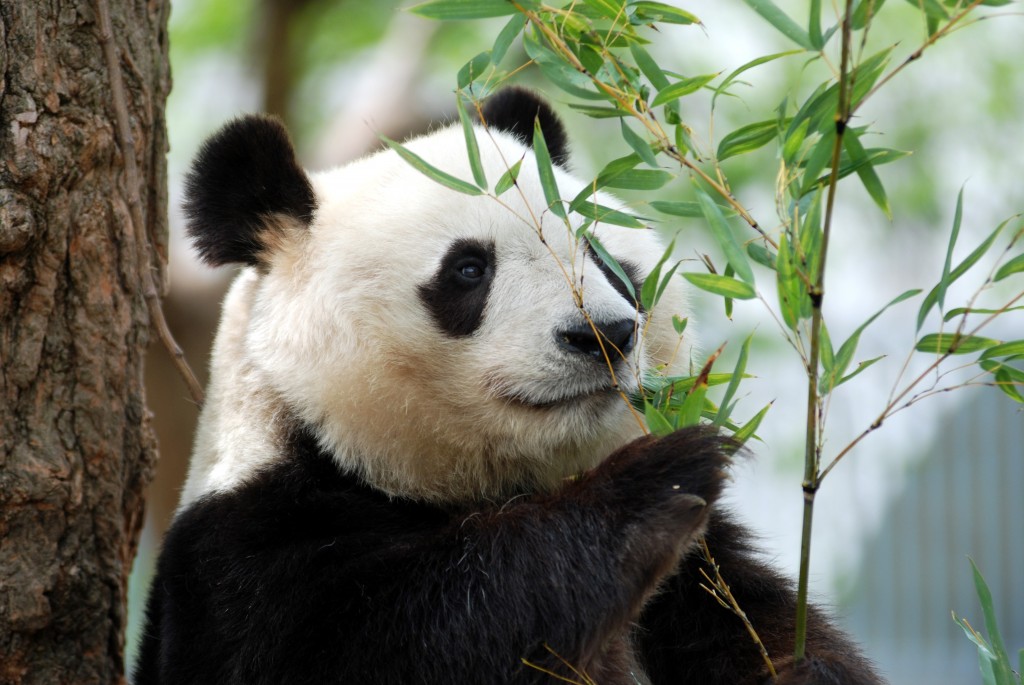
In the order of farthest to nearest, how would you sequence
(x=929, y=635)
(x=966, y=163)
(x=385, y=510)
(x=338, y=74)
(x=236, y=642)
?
(x=929, y=635), (x=966, y=163), (x=338, y=74), (x=385, y=510), (x=236, y=642)

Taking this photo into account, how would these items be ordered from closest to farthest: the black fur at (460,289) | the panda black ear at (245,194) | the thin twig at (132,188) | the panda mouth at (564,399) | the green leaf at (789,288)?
the green leaf at (789,288)
the panda mouth at (564,399)
the black fur at (460,289)
the thin twig at (132,188)
the panda black ear at (245,194)

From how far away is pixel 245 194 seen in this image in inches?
135

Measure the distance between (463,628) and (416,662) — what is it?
15 cm

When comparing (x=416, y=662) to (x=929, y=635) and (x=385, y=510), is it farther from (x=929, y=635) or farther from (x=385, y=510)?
(x=929, y=635)

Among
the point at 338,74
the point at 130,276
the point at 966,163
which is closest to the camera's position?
the point at 130,276

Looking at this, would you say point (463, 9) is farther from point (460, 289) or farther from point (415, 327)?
point (415, 327)

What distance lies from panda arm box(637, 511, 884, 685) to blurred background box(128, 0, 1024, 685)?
15.3 feet

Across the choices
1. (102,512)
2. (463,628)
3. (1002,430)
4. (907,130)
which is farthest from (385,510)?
(1002,430)

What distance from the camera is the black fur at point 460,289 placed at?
3109 millimetres

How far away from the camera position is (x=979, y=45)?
11109mm

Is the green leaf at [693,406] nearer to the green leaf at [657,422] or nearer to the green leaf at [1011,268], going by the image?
the green leaf at [657,422]

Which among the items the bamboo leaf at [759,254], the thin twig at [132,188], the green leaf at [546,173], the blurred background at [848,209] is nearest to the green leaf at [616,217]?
the green leaf at [546,173]

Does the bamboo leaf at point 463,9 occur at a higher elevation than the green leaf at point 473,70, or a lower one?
higher

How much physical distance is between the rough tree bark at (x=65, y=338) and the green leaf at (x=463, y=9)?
4.19 feet
